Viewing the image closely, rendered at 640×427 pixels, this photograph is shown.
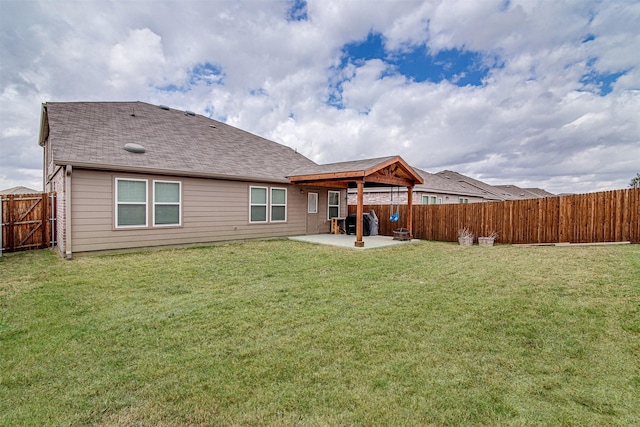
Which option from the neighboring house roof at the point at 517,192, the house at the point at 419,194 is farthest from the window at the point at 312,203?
the neighboring house roof at the point at 517,192

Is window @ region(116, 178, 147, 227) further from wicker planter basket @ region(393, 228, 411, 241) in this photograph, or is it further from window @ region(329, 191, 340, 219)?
wicker planter basket @ region(393, 228, 411, 241)

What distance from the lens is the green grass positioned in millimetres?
2191

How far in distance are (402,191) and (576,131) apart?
9012 millimetres

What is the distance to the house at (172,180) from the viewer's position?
25.9 ft

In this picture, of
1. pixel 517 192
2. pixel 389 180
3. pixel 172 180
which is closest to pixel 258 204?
pixel 172 180

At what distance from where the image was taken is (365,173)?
987 cm

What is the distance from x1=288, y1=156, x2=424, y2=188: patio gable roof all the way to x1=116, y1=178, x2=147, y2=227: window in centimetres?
514

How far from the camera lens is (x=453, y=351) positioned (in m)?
3.05

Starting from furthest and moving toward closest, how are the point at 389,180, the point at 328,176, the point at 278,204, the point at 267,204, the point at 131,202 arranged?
1. the point at 278,204
2. the point at 267,204
3. the point at 389,180
4. the point at 328,176
5. the point at 131,202

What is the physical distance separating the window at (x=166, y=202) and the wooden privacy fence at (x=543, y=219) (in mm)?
8952

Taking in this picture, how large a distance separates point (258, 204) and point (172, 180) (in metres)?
3.14

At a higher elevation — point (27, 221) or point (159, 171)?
point (159, 171)

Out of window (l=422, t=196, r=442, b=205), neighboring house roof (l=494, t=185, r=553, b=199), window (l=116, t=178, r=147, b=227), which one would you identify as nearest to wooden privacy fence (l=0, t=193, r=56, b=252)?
window (l=116, t=178, r=147, b=227)

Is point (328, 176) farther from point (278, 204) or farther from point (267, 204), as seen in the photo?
point (267, 204)
